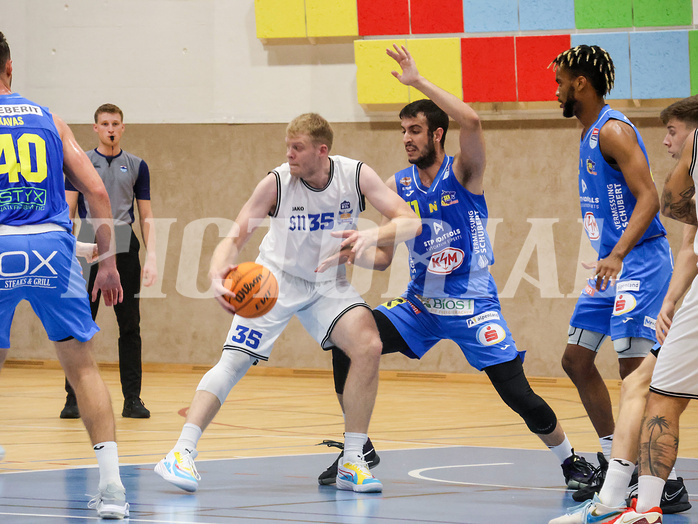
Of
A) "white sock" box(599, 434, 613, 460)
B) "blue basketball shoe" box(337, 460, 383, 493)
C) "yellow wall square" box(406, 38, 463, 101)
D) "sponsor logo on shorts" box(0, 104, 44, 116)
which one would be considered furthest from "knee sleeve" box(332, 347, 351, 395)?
"yellow wall square" box(406, 38, 463, 101)

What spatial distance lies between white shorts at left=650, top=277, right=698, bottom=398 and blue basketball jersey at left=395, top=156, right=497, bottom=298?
183 centimetres

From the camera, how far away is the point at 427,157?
5.62 m

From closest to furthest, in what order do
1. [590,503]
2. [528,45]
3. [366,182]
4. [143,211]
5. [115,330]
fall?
[590,503] < [366,182] < [143,211] < [528,45] < [115,330]

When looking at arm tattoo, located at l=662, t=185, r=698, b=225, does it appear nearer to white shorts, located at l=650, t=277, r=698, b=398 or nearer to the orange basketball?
white shorts, located at l=650, t=277, r=698, b=398

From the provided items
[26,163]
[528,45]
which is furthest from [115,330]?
[26,163]

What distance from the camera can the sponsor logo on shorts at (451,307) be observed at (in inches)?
210

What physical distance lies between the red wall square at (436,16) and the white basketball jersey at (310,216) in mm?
6349

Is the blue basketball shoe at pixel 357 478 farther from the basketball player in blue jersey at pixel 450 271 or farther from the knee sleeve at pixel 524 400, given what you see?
the knee sleeve at pixel 524 400

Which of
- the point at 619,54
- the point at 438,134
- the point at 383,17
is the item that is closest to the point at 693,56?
the point at 619,54

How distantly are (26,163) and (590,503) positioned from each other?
2.71 metres

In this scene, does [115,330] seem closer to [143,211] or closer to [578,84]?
[143,211]

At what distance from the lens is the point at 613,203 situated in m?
4.98

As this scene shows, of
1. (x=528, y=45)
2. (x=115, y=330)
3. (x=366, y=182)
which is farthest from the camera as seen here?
(x=115, y=330)

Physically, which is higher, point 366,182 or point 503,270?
point 366,182
